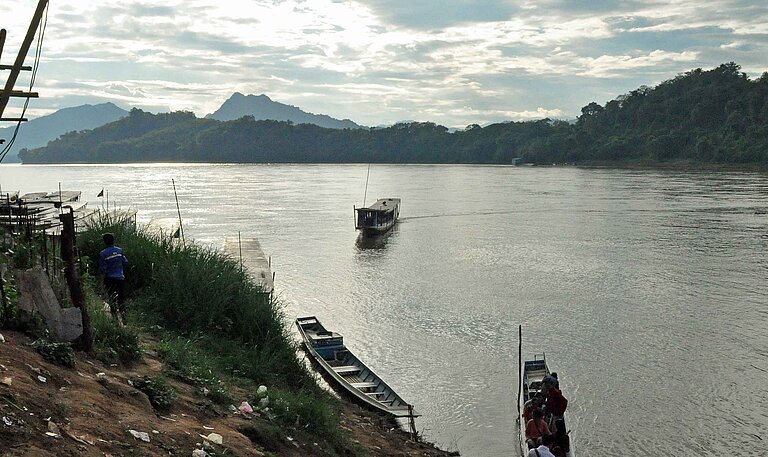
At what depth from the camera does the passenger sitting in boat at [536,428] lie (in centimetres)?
1241

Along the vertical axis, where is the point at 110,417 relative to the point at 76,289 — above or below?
below

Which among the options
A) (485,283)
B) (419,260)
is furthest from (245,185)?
(485,283)

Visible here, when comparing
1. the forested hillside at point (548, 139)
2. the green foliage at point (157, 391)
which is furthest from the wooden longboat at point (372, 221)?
the forested hillside at point (548, 139)

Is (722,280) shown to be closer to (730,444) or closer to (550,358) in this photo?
(550,358)

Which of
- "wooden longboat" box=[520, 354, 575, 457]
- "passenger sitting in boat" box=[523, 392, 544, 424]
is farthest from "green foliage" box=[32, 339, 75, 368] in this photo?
"wooden longboat" box=[520, 354, 575, 457]

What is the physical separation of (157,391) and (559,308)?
19.8m

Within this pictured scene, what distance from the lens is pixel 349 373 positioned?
17500 millimetres

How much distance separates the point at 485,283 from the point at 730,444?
16.2 metres

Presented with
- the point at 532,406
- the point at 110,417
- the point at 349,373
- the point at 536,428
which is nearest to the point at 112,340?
the point at 110,417

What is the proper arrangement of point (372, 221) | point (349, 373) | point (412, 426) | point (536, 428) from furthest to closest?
point (372, 221) < point (349, 373) < point (412, 426) < point (536, 428)

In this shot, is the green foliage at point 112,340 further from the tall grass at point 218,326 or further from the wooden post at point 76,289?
the tall grass at point 218,326

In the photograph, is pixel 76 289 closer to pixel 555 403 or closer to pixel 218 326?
pixel 218 326

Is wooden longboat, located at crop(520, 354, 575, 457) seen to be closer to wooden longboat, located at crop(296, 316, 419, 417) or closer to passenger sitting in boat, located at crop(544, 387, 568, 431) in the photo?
passenger sitting in boat, located at crop(544, 387, 568, 431)

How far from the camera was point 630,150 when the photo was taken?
13412cm
